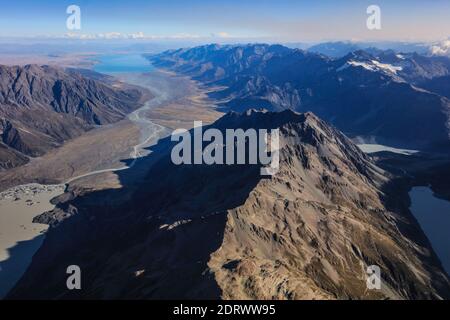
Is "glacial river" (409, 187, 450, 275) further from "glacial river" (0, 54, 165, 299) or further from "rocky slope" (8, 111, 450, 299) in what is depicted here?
"glacial river" (0, 54, 165, 299)

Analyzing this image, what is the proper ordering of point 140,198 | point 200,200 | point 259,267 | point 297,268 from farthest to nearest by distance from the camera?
point 140,198 → point 200,200 → point 297,268 → point 259,267

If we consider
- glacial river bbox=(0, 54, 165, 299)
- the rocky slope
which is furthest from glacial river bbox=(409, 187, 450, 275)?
glacial river bbox=(0, 54, 165, 299)

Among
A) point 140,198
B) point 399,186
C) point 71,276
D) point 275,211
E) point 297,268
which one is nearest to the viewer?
point 297,268

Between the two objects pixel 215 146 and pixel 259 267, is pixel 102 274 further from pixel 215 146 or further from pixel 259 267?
pixel 215 146

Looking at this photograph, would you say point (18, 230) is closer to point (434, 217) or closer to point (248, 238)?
point (248, 238)

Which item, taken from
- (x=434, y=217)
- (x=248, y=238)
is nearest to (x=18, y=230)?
(x=248, y=238)
